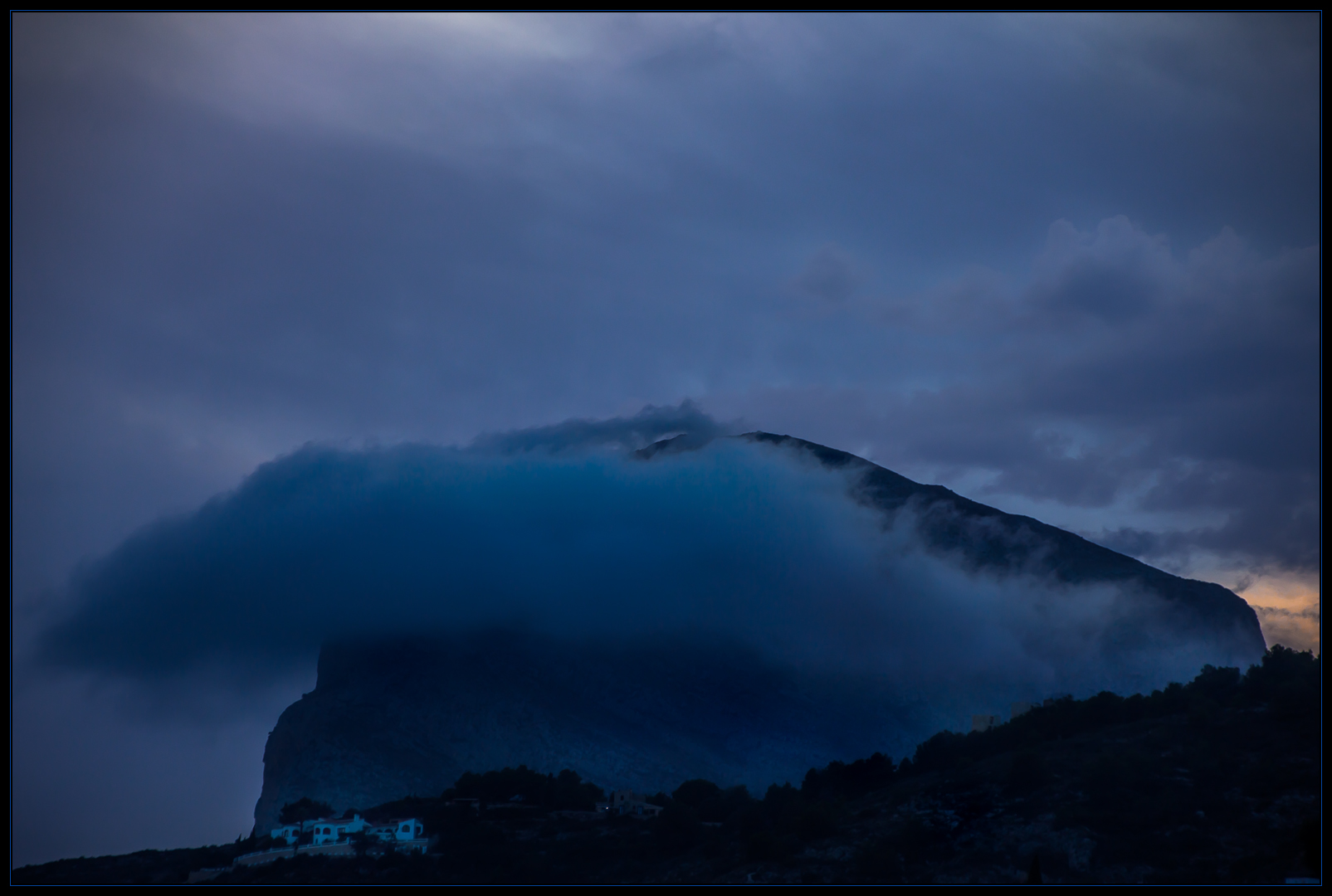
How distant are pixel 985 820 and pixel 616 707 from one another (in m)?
51.7

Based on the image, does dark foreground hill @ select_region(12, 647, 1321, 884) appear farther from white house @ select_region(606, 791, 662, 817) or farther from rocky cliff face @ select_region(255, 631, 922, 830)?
rocky cliff face @ select_region(255, 631, 922, 830)

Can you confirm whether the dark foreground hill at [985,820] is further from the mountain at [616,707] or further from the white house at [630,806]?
the mountain at [616,707]

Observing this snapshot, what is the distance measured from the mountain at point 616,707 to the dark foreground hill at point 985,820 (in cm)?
1919

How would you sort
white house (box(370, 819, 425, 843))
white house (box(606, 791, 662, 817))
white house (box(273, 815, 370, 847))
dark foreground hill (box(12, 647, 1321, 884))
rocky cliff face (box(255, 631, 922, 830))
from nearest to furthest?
dark foreground hill (box(12, 647, 1321, 884)) < white house (box(370, 819, 425, 843)) < white house (box(273, 815, 370, 847)) < white house (box(606, 791, 662, 817)) < rocky cliff face (box(255, 631, 922, 830))

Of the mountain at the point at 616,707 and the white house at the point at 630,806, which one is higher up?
the mountain at the point at 616,707

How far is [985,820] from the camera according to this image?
4300 centimetres

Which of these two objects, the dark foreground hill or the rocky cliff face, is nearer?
the dark foreground hill

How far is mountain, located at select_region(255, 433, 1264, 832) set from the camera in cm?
7788

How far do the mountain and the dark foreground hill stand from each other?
1919 centimetres

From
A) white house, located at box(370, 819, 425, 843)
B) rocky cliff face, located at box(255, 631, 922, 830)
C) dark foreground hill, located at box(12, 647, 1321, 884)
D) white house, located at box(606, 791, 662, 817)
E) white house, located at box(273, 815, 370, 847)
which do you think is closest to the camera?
dark foreground hill, located at box(12, 647, 1321, 884)

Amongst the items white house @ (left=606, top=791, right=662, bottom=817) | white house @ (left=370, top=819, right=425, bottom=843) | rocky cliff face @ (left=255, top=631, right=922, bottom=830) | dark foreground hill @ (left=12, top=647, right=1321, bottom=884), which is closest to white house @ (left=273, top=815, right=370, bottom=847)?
white house @ (left=370, top=819, right=425, bottom=843)

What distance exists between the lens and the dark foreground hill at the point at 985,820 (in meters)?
39.1

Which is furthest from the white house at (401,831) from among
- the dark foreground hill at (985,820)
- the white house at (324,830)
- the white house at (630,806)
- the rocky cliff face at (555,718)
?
the rocky cliff face at (555,718)

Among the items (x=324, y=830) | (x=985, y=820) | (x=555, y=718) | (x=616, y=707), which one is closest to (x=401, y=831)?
(x=324, y=830)
